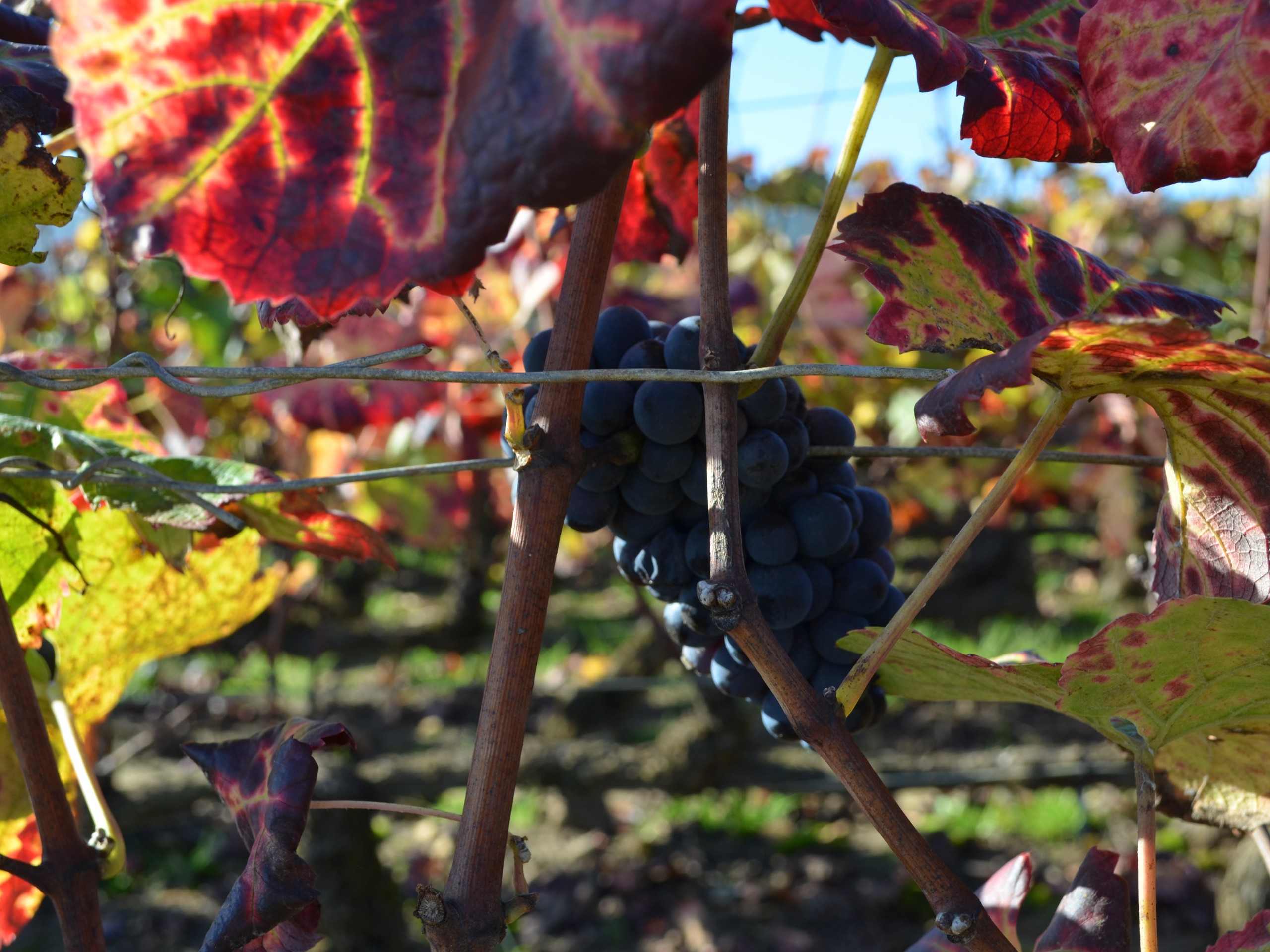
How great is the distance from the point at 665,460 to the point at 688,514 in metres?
0.07

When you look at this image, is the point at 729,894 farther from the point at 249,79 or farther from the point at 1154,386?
the point at 249,79

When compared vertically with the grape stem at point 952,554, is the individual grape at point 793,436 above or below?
above

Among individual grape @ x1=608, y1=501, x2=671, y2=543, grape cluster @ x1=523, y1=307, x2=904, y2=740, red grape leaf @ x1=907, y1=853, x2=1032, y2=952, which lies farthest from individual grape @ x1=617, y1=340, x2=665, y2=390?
red grape leaf @ x1=907, y1=853, x2=1032, y2=952

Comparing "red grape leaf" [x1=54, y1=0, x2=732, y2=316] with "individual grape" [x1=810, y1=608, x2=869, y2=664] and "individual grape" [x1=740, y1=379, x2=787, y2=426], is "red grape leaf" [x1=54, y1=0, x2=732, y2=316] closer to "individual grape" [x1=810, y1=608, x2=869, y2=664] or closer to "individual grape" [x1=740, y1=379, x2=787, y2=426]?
"individual grape" [x1=740, y1=379, x2=787, y2=426]

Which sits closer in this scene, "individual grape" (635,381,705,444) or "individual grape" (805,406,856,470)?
"individual grape" (635,381,705,444)

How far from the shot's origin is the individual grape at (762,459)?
69cm

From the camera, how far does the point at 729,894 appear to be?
2.79 m

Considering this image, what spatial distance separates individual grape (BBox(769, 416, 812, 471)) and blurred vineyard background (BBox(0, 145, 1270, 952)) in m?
0.93

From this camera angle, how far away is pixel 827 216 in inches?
25.9

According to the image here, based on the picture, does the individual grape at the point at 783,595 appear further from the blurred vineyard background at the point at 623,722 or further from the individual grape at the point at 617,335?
the blurred vineyard background at the point at 623,722

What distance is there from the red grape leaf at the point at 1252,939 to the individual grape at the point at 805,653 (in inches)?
12.0

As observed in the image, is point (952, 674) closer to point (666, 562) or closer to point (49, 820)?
point (666, 562)

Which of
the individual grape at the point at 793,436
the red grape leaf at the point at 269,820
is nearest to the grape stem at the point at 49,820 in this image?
the red grape leaf at the point at 269,820

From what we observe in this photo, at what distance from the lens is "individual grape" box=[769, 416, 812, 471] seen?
73 centimetres
